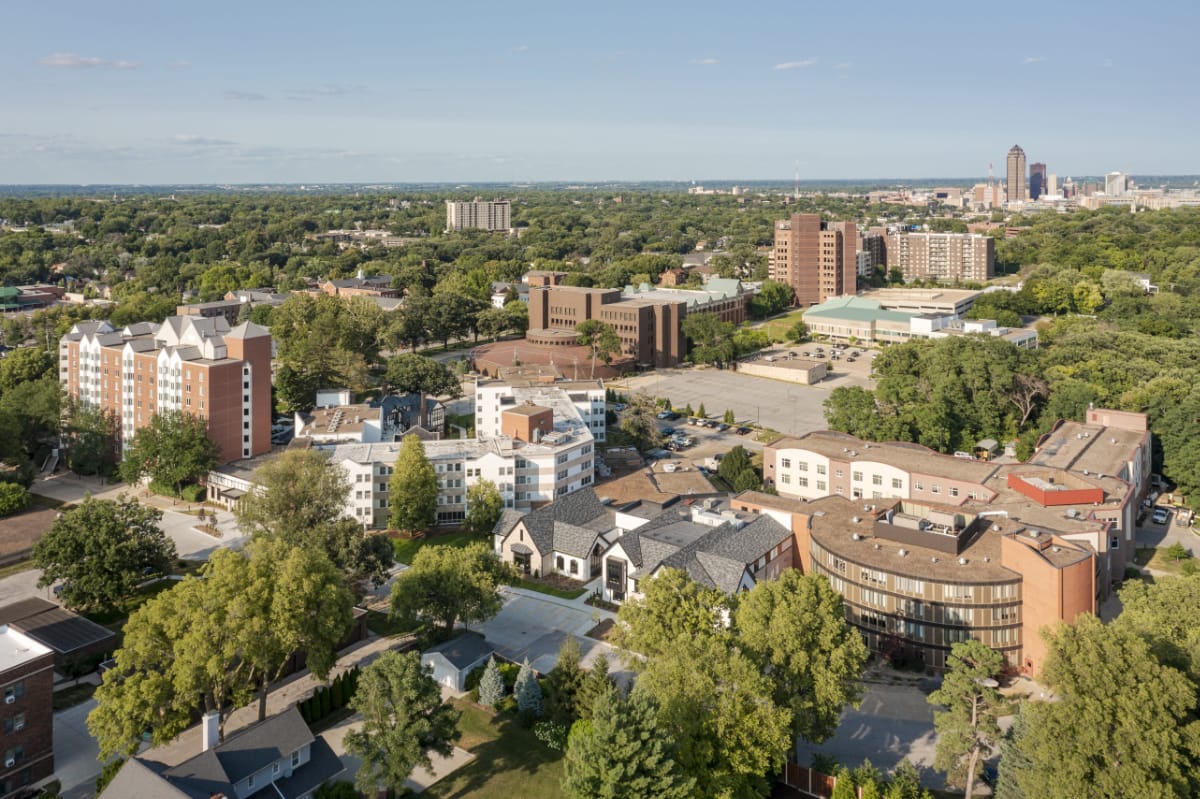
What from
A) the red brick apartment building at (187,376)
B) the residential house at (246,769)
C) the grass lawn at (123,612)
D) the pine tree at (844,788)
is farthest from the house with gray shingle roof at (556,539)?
the red brick apartment building at (187,376)

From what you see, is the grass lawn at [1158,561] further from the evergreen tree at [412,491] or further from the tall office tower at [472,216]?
the tall office tower at [472,216]

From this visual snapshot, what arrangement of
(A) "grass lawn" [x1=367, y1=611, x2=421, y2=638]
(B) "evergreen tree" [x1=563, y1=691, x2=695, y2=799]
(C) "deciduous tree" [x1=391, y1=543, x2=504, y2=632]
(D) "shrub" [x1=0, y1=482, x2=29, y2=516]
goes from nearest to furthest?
(B) "evergreen tree" [x1=563, y1=691, x2=695, y2=799] < (C) "deciduous tree" [x1=391, y1=543, x2=504, y2=632] < (A) "grass lawn" [x1=367, y1=611, x2=421, y2=638] < (D) "shrub" [x1=0, y1=482, x2=29, y2=516]

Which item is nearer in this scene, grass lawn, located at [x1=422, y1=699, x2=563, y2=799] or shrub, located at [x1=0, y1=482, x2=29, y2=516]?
grass lawn, located at [x1=422, y1=699, x2=563, y2=799]

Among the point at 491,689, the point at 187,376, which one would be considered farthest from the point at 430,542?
the point at 187,376

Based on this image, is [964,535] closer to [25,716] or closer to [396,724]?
[396,724]

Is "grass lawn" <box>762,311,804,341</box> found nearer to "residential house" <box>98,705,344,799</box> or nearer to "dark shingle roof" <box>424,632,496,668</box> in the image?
"dark shingle roof" <box>424,632,496,668</box>

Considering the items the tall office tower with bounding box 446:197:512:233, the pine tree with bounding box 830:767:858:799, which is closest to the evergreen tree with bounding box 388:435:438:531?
the pine tree with bounding box 830:767:858:799

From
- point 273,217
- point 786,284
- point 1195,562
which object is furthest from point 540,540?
point 273,217
